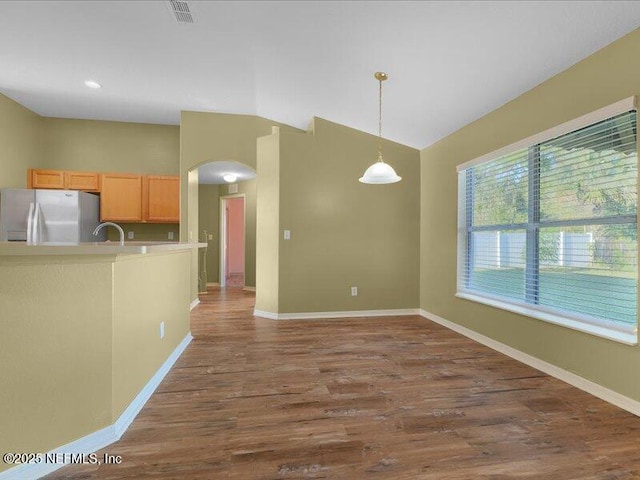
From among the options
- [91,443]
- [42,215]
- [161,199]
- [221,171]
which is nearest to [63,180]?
A: [42,215]

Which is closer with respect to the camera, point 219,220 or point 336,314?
point 336,314

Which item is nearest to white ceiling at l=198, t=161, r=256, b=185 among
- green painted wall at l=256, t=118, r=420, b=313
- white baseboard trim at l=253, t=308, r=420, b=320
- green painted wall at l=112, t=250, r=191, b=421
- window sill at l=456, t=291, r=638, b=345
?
green painted wall at l=256, t=118, r=420, b=313

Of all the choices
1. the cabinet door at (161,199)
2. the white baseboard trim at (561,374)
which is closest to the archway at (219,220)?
the cabinet door at (161,199)

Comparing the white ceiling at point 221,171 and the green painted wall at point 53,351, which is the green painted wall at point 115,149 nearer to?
the white ceiling at point 221,171

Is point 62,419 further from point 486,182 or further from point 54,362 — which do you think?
point 486,182

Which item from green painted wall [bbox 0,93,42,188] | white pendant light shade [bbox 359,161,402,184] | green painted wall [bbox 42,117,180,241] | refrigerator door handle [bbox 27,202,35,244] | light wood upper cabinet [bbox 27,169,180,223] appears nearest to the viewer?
white pendant light shade [bbox 359,161,402,184]

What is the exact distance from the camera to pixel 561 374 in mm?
2584

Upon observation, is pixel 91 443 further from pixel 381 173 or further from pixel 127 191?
pixel 127 191

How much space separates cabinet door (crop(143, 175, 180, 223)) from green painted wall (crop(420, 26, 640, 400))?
3911 mm

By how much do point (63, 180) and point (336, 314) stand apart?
4.69m

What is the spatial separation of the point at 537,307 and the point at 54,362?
138 inches

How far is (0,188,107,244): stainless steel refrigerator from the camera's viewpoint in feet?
14.5

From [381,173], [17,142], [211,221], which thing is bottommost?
[211,221]

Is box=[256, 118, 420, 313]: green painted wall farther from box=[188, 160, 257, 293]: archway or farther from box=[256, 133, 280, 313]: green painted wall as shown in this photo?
box=[188, 160, 257, 293]: archway
